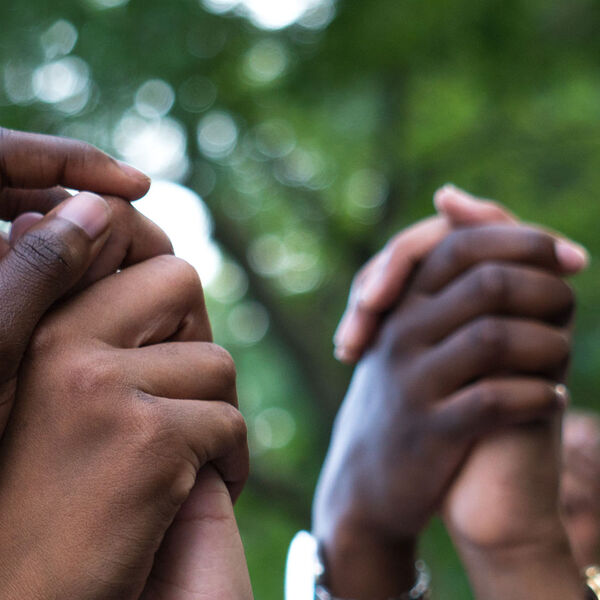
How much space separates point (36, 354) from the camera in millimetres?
1119

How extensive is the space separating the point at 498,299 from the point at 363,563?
792 mm

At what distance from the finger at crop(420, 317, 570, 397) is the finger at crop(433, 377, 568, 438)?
1.2 inches

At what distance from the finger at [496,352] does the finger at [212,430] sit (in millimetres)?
786

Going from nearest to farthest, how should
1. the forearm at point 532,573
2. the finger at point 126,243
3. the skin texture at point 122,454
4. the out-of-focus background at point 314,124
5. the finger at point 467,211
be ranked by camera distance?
1. the skin texture at point 122,454
2. the finger at point 126,243
3. the forearm at point 532,573
4. the finger at point 467,211
5. the out-of-focus background at point 314,124

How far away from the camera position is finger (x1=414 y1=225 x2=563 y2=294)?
2.01 metres

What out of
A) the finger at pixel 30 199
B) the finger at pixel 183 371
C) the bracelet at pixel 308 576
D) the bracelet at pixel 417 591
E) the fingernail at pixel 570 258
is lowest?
the bracelet at pixel 417 591

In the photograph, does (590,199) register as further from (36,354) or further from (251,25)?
(36,354)

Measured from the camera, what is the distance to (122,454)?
3.58 ft

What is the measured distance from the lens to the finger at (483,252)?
201 cm

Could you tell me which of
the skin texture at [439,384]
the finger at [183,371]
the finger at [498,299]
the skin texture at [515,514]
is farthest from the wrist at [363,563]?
the finger at [183,371]

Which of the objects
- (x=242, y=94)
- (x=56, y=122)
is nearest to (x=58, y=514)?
(x=56, y=122)

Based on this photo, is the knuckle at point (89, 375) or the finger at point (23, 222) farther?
the finger at point (23, 222)

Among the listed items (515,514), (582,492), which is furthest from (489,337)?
(582,492)

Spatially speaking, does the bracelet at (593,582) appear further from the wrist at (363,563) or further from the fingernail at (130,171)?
the fingernail at (130,171)
